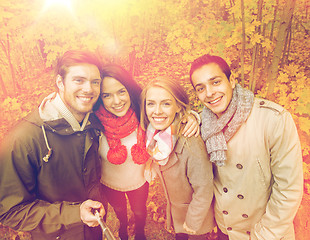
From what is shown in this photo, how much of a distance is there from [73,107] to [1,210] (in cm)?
102

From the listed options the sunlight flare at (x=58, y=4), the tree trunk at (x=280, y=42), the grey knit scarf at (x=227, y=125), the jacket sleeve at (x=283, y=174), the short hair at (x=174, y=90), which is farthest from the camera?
the sunlight flare at (x=58, y=4)

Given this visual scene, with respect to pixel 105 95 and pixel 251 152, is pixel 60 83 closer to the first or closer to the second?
pixel 105 95

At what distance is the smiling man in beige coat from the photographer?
4.61ft

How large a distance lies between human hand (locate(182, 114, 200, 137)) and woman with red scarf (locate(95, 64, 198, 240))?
0.01m

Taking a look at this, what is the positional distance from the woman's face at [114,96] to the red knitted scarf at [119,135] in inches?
3.3

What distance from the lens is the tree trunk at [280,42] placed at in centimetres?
237

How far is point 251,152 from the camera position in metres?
1.49

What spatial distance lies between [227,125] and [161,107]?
25.8 inches

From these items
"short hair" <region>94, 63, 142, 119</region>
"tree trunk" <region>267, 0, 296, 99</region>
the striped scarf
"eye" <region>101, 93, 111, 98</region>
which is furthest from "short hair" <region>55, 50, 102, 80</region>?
"tree trunk" <region>267, 0, 296, 99</region>

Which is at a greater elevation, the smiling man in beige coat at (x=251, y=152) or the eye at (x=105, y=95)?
the eye at (x=105, y=95)

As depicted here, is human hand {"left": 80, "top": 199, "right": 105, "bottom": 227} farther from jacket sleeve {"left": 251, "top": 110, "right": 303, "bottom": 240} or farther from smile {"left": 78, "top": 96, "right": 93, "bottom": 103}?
jacket sleeve {"left": 251, "top": 110, "right": 303, "bottom": 240}

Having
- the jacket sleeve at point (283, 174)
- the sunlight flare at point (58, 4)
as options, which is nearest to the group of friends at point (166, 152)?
the jacket sleeve at point (283, 174)

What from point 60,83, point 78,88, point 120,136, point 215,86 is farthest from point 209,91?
point 60,83

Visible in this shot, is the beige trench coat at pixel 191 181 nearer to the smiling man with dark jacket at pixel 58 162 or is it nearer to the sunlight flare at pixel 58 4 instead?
the smiling man with dark jacket at pixel 58 162
